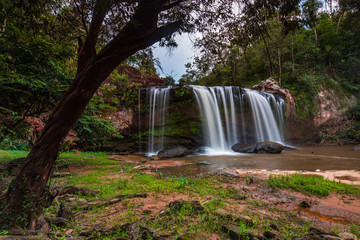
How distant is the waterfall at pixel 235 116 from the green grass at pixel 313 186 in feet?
30.7

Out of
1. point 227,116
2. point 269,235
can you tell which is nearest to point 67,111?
point 269,235

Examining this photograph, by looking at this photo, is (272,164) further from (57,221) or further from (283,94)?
(283,94)

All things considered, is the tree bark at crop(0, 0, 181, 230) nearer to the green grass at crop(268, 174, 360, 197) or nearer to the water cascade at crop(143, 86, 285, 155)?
the green grass at crop(268, 174, 360, 197)

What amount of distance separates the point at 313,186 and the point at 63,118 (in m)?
4.92

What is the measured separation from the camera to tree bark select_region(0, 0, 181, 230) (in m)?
1.73

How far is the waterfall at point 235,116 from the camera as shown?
47.7 ft

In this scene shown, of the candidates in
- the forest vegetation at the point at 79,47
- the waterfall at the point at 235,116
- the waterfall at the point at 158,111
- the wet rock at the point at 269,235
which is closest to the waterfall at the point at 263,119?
the waterfall at the point at 235,116

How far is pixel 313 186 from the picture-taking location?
381cm

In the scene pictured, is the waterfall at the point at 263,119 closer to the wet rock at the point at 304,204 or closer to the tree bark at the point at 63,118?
the wet rock at the point at 304,204

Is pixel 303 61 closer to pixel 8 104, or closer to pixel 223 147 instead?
pixel 223 147

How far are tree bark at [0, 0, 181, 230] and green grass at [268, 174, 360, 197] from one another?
4266mm

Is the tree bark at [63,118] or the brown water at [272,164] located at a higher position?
the tree bark at [63,118]

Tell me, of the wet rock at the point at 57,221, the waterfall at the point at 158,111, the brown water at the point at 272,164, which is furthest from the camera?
the waterfall at the point at 158,111

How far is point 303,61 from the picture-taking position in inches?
882
